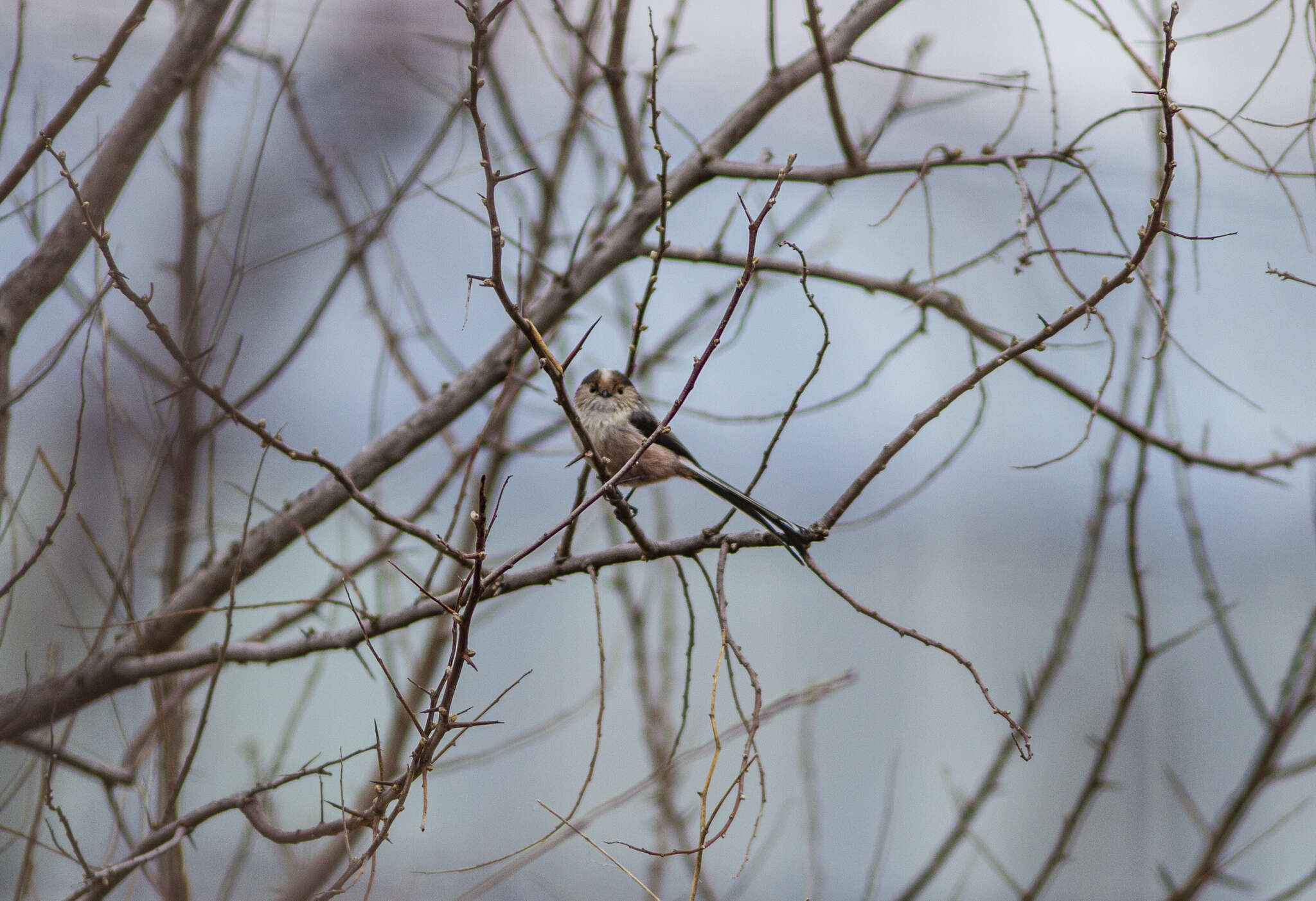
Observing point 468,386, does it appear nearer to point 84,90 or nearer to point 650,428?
point 650,428

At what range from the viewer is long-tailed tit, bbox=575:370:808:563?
2.04 m

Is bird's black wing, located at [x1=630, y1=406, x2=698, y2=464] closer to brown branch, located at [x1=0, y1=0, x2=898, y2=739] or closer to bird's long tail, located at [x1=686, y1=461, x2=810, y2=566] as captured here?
bird's long tail, located at [x1=686, y1=461, x2=810, y2=566]

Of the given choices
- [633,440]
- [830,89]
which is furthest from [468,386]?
[830,89]

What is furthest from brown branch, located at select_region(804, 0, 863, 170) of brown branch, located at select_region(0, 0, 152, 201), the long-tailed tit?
brown branch, located at select_region(0, 0, 152, 201)

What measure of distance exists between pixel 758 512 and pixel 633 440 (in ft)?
2.21

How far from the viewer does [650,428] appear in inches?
102

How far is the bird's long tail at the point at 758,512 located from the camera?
5.14 ft

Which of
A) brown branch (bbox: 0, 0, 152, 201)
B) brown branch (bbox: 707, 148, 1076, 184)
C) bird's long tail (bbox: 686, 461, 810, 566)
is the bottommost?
bird's long tail (bbox: 686, 461, 810, 566)

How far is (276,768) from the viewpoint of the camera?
1811 mm

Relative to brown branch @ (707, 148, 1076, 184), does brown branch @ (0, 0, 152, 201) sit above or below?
below

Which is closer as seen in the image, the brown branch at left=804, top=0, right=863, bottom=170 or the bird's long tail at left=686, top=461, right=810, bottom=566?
the bird's long tail at left=686, top=461, right=810, bottom=566

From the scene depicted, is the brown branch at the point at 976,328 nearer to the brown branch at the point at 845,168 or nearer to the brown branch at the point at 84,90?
the brown branch at the point at 845,168

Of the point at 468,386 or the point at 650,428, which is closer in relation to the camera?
the point at 468,386

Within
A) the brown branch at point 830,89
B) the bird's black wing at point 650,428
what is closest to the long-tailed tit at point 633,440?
the bird's black wing at point 650,428
